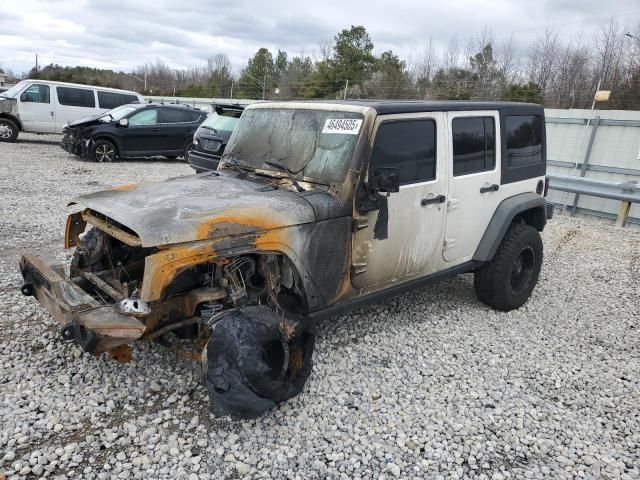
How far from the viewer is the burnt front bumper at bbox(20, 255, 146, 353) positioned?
2.74m

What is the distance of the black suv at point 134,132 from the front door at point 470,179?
1063cm

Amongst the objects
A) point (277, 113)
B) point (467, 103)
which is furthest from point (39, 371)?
point (467, 103)

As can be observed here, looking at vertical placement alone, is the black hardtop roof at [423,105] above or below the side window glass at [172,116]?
above

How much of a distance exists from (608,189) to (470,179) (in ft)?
20.3

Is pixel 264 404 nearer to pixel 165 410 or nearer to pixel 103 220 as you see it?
pixel 165 410

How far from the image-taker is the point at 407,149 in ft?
12.6

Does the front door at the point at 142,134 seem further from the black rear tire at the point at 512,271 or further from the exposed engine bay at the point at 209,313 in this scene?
the black rear tire at the point at 512,271

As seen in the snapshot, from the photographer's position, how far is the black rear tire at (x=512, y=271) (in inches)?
188

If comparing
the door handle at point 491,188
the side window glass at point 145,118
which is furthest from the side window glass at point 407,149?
the side window glass at point 145,118

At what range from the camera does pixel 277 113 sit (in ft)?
13.7

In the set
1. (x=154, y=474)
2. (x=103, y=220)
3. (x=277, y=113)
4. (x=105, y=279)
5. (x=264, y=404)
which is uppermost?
(x=277, y=113)

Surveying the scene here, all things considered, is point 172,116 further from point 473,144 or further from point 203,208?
point 203,208

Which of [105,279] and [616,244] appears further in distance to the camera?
[616,244]

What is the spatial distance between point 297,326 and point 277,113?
6.26 feet
